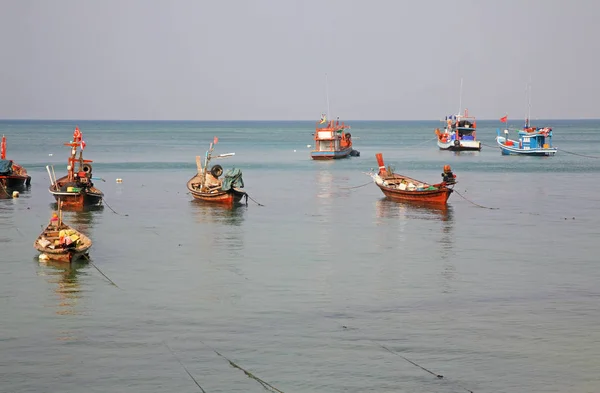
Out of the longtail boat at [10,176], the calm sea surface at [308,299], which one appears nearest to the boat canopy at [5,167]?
the longtail boat at [10,176]

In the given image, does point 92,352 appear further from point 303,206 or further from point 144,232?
point 303,206

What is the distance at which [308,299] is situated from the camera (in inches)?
1430

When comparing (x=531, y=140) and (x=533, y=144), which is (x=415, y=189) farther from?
(x=531, y=140)

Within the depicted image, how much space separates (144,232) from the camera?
54656mm

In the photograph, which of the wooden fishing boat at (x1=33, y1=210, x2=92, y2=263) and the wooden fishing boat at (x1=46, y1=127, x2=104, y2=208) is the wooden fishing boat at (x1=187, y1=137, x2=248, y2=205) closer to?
the wooden fishing boat at (x1=46, y1=127, x2=104, y2=208)

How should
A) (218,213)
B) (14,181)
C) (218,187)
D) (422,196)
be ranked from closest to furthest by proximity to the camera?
(218,213) → (422,196) → (218,187) → (14,181)

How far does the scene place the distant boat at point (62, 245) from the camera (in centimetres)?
4209

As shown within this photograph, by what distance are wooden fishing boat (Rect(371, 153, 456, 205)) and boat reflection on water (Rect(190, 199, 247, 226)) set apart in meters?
11.6

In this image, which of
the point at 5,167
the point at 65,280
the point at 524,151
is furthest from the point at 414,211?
the point at 524,151

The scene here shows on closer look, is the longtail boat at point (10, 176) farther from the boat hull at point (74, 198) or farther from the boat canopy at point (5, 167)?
the boat hull at point (74, 198)

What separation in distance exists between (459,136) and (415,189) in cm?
8791

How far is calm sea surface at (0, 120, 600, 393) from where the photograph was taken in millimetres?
27250

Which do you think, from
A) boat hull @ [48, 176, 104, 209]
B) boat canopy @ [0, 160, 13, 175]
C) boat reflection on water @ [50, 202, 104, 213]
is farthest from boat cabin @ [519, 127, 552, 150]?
boat hull @ [48, 176, 104, 209]

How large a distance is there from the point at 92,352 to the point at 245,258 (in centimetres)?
1727
